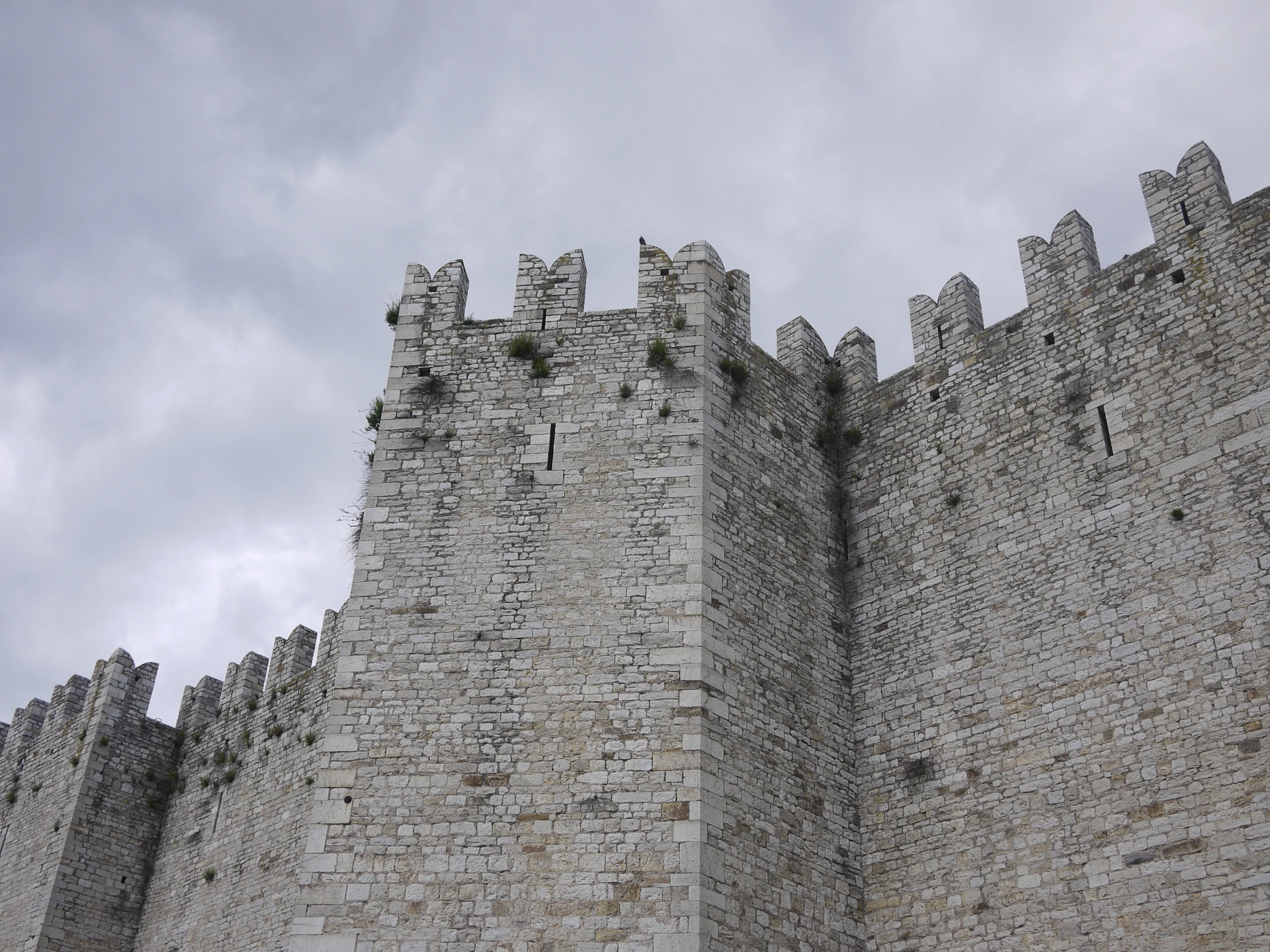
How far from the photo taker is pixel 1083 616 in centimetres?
1209

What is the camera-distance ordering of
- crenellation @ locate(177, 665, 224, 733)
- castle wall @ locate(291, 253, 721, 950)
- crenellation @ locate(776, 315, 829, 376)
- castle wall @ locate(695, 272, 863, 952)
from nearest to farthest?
A: castle wall @ locate(291, 253, 721, 950) < castle wall @ locate(695, 272, 863, 952) < crenellation @ locate(776, 315, 829, 376) < crenellation @ locate(177, 665, 224, 733)

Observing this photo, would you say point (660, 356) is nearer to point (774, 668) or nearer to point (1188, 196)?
point (774, 668)

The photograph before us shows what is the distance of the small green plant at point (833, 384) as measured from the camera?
1598 cm

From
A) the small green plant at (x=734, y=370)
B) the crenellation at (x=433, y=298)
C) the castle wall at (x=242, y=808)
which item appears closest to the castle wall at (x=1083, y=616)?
the small green plant at (x=734, y=370)

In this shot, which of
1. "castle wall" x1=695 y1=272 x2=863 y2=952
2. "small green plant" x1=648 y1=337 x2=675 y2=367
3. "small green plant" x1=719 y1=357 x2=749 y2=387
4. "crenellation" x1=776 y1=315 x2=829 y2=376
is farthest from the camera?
"crenellation" x1=776 y1=315 x2=829 y2=376

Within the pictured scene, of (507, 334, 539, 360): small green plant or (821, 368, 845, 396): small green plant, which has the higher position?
(821, 368, 845, 396): small green plant

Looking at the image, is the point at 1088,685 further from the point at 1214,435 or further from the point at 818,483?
the point at 818,483

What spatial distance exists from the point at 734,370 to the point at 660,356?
3.06 ft

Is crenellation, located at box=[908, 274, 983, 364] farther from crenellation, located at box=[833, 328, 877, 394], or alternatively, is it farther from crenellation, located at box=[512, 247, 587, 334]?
crenellation, located at box=[512, 247, 587, 334]

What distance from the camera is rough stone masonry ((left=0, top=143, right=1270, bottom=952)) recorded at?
11.0m

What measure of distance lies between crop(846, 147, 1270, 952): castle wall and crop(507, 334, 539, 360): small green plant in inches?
172

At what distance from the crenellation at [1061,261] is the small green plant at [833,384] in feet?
8.72

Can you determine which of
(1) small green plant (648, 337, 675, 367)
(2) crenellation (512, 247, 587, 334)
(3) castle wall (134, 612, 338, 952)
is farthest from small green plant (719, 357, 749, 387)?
(3) castle wall (134, 612, 338, 952)

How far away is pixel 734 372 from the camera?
14.3 m
